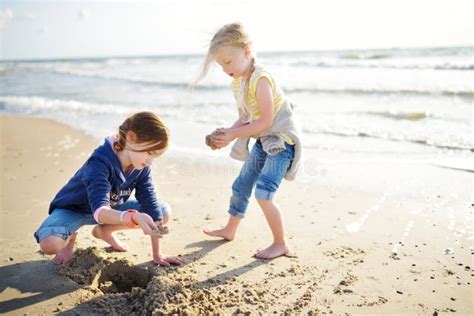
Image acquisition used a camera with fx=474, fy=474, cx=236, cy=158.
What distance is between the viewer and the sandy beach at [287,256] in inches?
110

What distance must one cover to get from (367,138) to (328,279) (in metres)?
4.13

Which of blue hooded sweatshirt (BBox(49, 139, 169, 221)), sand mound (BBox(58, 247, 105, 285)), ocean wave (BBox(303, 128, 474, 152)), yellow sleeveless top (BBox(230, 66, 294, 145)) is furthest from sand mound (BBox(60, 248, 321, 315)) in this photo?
ocean wave (BBox(303, 128, 474, 152))

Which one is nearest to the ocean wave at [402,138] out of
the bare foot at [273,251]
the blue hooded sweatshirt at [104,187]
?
the bare foot at [273,251]

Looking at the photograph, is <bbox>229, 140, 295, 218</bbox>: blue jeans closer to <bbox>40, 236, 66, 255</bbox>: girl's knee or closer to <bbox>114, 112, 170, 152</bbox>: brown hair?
<bbox>114, 112, 170, 152</bbox>: brown hair

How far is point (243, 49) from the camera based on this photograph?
3.45m

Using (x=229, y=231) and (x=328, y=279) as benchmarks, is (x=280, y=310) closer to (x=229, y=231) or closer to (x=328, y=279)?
(x=328, y=279)

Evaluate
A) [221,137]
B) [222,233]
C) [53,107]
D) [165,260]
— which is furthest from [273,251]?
[53,107]

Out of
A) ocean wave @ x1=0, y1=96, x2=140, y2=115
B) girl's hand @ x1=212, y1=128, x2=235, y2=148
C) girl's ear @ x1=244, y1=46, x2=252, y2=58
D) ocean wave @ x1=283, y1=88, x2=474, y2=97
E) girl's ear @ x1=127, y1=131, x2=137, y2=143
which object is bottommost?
ocean wave @ x1=0, y1=96, x2=140, y2=115

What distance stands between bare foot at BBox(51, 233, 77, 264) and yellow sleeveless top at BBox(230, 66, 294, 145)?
153cm

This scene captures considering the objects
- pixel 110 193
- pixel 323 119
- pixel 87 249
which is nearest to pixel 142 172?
pixel 110 193

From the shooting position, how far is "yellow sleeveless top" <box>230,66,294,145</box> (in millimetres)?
3418

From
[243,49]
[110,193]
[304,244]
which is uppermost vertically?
[243,49]

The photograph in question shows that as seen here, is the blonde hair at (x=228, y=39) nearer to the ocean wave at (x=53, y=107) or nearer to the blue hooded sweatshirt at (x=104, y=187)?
the blue hooded sweatshirt at (x=104, y=187)

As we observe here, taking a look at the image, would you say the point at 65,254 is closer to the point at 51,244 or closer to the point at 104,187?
the point at 51,244
